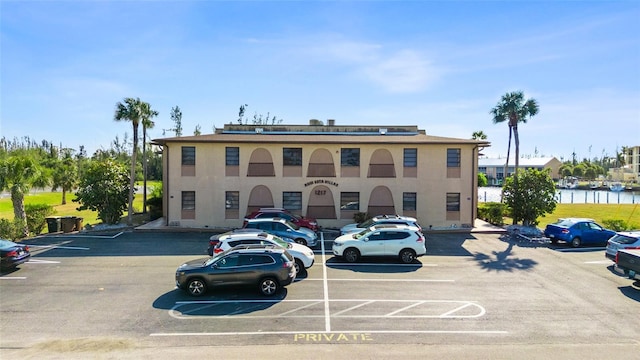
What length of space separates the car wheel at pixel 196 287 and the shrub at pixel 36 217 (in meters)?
17.1

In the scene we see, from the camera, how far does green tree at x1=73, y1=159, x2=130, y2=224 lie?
25344 millimetres

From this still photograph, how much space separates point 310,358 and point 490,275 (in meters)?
9.79

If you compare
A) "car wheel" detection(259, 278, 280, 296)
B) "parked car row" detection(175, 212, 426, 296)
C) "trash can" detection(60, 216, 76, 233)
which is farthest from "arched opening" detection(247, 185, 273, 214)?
"car wheel" detection(259, 278, 280, 296)

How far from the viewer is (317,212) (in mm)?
26844

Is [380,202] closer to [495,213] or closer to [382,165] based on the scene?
[382,165]

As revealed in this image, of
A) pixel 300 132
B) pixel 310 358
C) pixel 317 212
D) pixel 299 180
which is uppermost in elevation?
pixel 300 132

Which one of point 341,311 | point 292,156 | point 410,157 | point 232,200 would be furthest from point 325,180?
point 341,311

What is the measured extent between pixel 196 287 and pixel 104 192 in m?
16.0

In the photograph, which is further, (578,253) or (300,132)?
(300,132)

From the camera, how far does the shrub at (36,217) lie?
24125 millimetres

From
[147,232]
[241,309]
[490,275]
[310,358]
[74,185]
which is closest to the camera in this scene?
[310,358]

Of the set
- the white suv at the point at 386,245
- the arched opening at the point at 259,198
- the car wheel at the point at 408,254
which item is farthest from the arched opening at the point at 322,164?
the car wheel at the point at 408,254

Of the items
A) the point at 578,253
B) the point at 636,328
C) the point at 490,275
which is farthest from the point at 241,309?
the point at 578,253

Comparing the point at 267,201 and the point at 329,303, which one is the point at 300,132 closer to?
the point at 267,201
